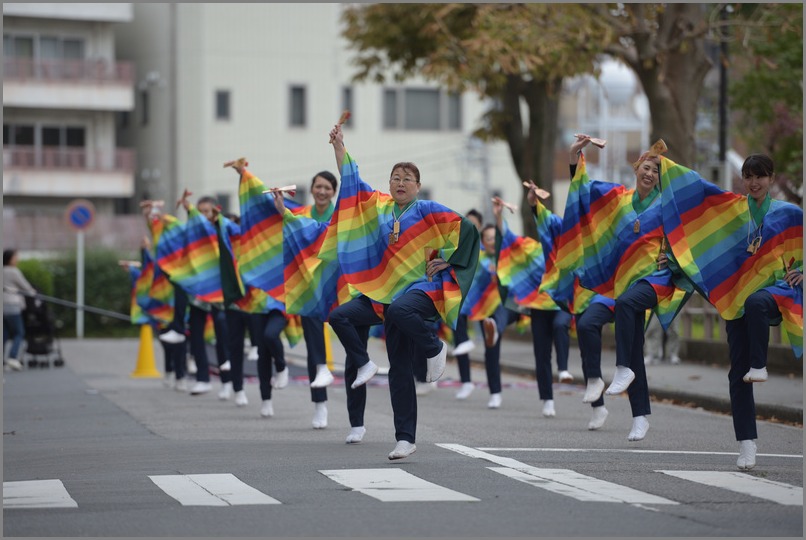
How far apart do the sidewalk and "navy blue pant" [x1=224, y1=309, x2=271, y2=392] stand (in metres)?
3.96

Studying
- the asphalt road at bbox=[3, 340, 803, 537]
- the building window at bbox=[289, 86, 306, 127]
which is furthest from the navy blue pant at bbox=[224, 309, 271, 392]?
the building window at bbox=[289, 86, 306, 127]

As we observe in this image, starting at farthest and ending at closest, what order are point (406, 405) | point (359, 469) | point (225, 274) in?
point (225, 274)
point (406, 405)
point (359, 469)

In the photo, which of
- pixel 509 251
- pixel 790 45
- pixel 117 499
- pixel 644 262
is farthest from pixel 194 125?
pixel 117 499

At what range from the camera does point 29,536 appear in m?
7.17

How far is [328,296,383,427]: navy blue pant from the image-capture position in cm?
1075

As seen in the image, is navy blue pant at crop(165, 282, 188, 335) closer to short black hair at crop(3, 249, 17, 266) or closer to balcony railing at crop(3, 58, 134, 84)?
short black hair at crop(3, 249, 17, 266)

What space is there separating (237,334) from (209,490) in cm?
672

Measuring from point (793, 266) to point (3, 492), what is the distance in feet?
17.0

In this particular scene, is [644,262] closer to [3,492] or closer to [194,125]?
[3,492]

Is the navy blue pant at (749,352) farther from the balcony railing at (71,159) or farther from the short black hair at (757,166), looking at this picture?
the balcony railing at (71,159)

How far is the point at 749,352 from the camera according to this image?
9.73 metres

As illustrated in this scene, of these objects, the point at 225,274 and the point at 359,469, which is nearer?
the point at 359,469

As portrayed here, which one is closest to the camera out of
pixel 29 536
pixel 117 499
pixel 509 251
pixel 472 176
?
pixel 29 536

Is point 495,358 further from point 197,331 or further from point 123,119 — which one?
point 123,119
